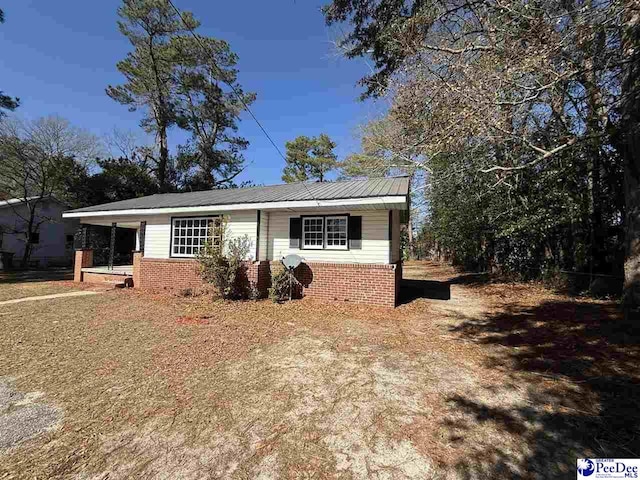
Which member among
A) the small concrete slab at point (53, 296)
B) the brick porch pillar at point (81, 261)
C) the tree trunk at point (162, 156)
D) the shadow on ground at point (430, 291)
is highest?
the tree trunk at point (162, 156)

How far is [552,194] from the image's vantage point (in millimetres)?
9523

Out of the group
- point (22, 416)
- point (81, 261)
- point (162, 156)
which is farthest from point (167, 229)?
point (162, 156)

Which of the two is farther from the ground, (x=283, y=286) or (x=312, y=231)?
(x=312, y=231)

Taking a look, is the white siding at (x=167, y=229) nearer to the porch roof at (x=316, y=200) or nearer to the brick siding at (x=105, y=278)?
the porch roof at (x=316, y=200)

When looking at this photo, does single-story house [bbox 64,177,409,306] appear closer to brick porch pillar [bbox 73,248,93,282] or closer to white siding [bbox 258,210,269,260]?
white siding [bbox 258,210,269,260]

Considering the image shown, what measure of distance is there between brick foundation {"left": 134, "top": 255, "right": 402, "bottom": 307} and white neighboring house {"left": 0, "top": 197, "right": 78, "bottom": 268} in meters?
15.4

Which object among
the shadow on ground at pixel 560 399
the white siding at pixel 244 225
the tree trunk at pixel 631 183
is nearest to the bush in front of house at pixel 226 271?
the white siding at pixel 244 225

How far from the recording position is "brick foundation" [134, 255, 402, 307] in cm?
800

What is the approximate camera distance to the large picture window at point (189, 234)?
33.2ft

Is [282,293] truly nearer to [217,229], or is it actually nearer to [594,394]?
[217,229]

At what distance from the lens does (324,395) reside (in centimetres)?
333

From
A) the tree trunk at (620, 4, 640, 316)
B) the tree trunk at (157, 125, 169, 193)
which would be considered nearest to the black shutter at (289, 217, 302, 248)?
the tree trunk at (620, 4, 640, 316)

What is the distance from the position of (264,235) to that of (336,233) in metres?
2.35

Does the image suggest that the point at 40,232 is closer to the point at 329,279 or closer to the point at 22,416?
the point at 329,279
